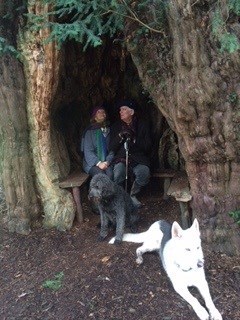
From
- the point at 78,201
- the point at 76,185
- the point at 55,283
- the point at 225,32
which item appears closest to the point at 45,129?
the point at 76,185

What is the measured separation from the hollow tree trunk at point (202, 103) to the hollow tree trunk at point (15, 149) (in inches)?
76.0

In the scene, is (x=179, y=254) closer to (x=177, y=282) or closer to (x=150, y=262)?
(x=177, y=282)

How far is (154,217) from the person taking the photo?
5.80 meters

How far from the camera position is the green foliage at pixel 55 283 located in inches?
168

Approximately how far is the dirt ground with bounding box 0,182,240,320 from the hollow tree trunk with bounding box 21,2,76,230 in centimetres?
49

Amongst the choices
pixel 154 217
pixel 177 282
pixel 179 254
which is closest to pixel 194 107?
pixel 179 254

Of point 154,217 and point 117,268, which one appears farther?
point 154,217

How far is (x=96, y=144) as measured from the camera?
6.07 meters

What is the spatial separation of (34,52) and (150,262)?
3271mm

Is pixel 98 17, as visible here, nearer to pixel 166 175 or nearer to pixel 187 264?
pixel 187 264

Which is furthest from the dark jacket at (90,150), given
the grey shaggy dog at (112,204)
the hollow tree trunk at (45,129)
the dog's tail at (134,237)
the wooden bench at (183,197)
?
the dog's tail at (134,237)

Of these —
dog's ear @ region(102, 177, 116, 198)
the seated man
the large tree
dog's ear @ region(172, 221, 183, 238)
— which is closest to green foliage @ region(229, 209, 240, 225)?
the large tree

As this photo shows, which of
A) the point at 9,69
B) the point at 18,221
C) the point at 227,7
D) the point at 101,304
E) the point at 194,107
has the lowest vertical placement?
the point at 101,304

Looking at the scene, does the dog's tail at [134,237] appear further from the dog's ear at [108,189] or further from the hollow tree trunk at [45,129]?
the hollow tree trunk at [45,129]
